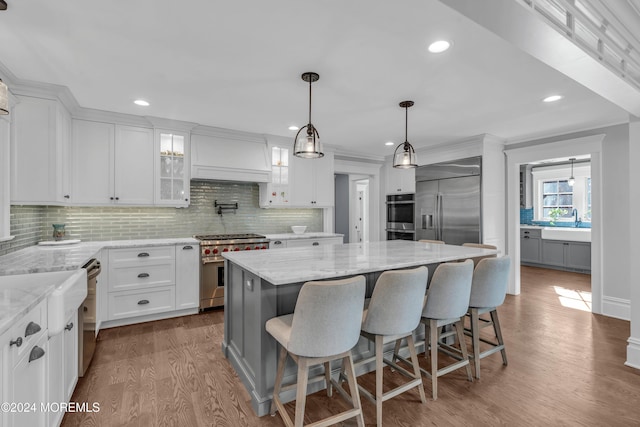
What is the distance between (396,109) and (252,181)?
225 centimetres

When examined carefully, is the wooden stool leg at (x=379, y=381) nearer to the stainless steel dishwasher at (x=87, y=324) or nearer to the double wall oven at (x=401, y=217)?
the stainless steel dishwasher at (x=87, y=324)

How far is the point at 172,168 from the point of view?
4020mm

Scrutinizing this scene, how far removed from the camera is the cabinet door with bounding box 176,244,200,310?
12.5 ft

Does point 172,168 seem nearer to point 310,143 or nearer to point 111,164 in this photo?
point 111,164

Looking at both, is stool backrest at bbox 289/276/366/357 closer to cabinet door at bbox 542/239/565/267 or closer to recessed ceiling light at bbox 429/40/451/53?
recessed ceiling light at bbox 429/40/451/53

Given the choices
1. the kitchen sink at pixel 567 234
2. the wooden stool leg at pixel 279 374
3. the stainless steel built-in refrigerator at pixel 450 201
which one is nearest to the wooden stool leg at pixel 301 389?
the wooden stool leg at pixel 279 374

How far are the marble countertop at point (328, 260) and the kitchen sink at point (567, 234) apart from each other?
492cm

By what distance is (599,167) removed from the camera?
4008 mm

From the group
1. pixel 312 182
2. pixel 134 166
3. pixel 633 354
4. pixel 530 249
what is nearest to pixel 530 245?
pixel 530 249

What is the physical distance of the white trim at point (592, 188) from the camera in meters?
4.02

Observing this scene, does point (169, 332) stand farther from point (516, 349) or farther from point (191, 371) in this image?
point (516, 349)

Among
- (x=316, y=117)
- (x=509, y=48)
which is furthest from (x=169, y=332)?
(x=509, y=48)

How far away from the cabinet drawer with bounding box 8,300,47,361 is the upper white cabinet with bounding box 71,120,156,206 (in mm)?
2486

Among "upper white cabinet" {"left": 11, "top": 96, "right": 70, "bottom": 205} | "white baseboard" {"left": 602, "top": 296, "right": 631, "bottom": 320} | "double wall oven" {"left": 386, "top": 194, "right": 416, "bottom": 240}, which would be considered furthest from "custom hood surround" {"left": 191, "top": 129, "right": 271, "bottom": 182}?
"white baseboard" {"left": 602, "top": 296, "right": 631, "bottom": 320}
